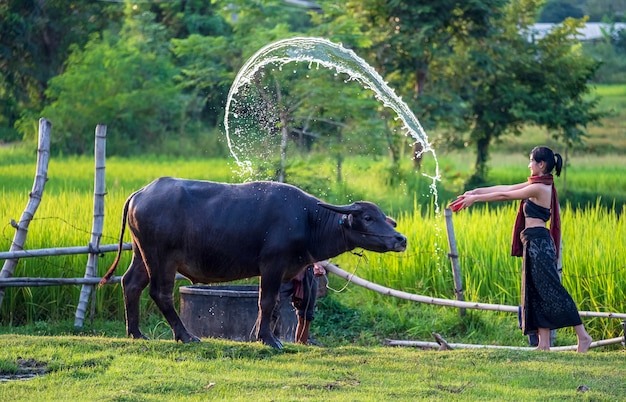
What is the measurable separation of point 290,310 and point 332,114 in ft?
18.2

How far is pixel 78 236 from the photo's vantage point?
908 centimetres

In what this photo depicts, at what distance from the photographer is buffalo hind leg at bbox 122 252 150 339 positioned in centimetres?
667

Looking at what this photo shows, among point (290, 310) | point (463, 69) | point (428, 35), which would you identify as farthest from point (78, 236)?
point (463, 69)

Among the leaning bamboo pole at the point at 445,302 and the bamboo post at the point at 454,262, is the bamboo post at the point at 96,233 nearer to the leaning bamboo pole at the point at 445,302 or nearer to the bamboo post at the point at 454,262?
the leaning bamboo pole at the point at 445,302

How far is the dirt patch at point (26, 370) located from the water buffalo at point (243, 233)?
3.05 ft

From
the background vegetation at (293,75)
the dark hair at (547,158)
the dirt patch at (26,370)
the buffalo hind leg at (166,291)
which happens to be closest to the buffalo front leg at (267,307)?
the buffalo hind leg at (166,291)

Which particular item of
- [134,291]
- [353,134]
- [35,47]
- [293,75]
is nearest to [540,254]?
[134,291]

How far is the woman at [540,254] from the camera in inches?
255

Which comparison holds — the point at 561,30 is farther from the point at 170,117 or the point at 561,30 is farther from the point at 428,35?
the point at 170,117

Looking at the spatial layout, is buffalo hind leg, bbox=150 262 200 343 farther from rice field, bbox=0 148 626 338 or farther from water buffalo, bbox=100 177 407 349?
rice field, bbox=0 148 626 338

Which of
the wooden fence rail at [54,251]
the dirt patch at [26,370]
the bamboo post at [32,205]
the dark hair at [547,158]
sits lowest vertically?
the dirt patch at [26,370]

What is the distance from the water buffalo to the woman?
0.81 m

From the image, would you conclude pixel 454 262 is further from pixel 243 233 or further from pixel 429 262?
pixel 243 233

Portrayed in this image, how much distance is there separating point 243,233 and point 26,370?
1539 millimetres
